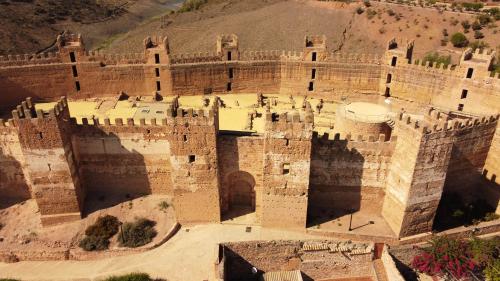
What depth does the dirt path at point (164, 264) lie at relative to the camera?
81.7 ft

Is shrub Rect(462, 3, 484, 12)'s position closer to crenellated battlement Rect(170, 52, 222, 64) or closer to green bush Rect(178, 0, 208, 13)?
crenellated battlement Rect(170, 52, 222, 64)

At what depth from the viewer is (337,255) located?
81.4ft

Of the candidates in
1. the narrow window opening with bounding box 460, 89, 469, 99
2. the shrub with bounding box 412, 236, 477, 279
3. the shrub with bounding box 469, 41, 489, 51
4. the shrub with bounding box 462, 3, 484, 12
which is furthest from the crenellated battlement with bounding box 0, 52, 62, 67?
the shrub with bounding box 462, 3, 484, 12

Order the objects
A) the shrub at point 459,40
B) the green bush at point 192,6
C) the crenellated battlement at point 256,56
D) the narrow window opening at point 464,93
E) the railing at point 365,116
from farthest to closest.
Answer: the green bush at point 192,6
the shrub at point 459,40
the crenellated battlement at point 256,56
the narrow window opening at point 464,93
the railing at point 365,116

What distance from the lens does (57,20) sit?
276ft

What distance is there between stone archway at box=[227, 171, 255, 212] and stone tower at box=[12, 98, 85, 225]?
418 inches

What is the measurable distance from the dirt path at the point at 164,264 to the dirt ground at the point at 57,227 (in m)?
1.05

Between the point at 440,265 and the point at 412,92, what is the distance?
20.6 metres

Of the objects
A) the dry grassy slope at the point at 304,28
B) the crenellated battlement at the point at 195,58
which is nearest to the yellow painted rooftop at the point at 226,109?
the crenellated battlement at the point at 195,58

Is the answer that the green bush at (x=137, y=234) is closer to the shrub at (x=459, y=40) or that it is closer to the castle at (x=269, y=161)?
the castle at (x=269, y=161)

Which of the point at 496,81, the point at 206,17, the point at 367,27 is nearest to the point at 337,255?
the point at 496,81

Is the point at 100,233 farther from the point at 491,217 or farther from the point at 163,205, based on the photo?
the point at 491,217

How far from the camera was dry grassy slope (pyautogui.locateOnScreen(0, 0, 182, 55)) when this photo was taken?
234 feet

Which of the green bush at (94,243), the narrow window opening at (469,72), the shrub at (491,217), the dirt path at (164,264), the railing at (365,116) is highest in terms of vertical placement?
the narrow window opening at (469,72)
